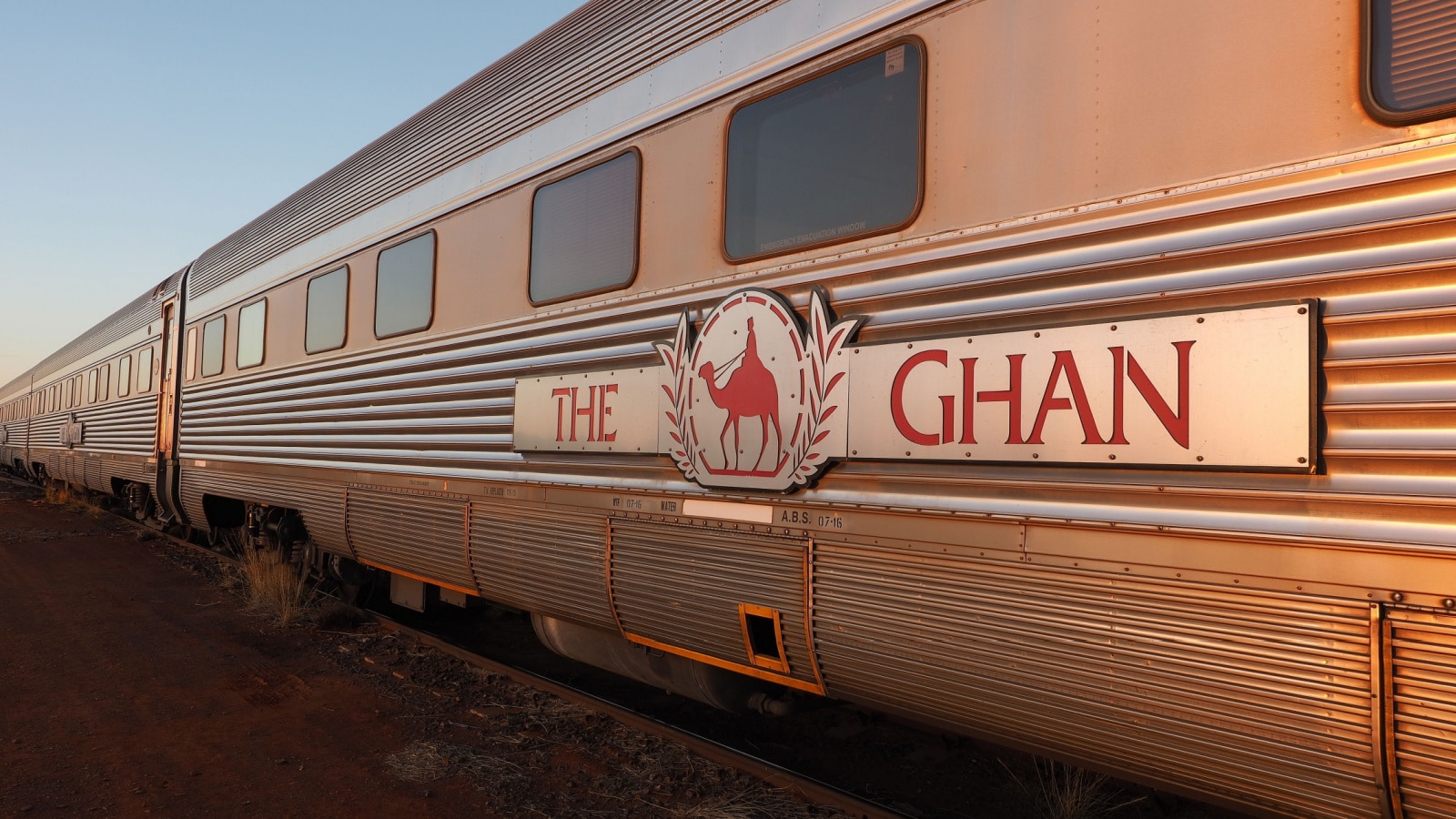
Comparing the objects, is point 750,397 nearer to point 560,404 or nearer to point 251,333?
point 560,404

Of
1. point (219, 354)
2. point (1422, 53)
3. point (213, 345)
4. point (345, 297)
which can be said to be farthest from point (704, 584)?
point (213, 345)

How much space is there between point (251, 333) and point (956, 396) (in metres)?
7.52

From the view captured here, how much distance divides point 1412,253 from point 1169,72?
75 cm

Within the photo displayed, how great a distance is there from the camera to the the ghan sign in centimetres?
217

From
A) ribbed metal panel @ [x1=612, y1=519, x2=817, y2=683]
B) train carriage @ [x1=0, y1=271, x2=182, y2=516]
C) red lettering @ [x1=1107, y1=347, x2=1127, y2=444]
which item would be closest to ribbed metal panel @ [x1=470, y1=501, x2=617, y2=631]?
ribbed metal panel @ [x1=612, y1=519, x2=817, y2=683]

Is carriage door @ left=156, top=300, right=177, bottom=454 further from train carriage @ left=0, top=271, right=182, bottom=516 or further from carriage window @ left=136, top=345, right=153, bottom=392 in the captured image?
carriage window @ left=136, top=345, right=153, bottom=392

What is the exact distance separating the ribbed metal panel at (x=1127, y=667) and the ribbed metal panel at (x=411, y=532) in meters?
2.69

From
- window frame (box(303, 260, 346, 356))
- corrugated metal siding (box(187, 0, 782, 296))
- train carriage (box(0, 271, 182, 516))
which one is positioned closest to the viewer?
corrugated metal siding (box(187, 0, 782, 296))

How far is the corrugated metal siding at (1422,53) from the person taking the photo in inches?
78.9

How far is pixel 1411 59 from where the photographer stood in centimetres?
205

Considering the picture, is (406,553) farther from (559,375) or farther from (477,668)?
(559,375)

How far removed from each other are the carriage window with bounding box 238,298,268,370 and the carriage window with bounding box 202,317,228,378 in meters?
0.59

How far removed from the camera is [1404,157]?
6.59 feet

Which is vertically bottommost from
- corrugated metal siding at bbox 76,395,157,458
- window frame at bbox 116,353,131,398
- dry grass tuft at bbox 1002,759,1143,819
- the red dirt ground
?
the red dirt ground
